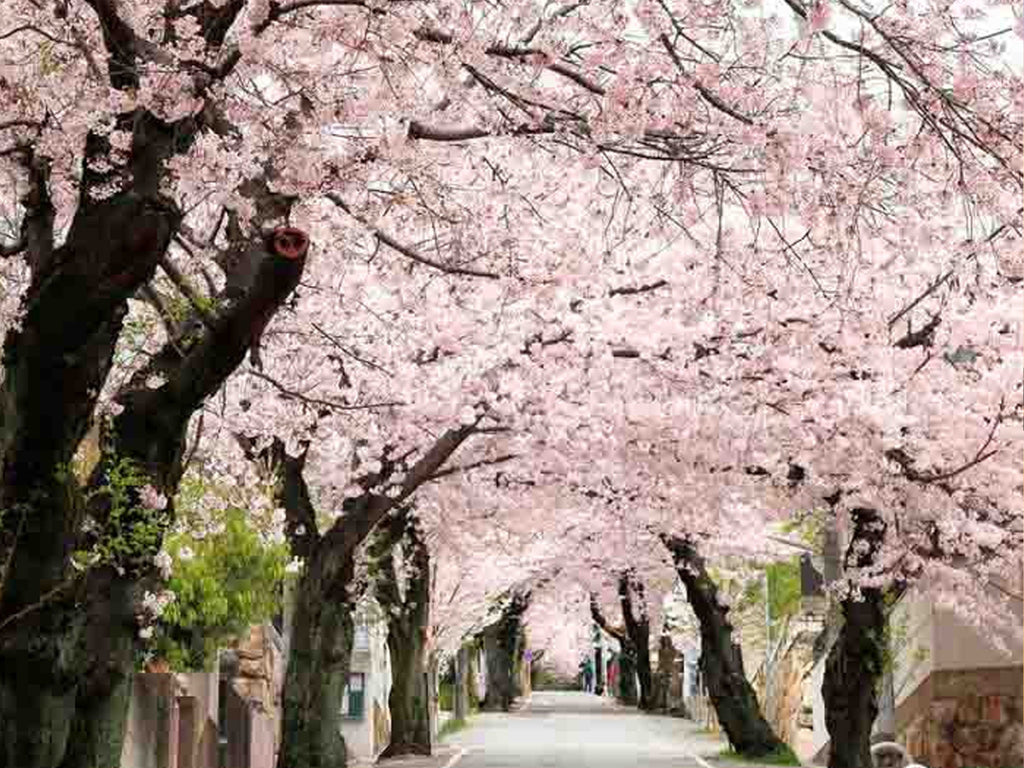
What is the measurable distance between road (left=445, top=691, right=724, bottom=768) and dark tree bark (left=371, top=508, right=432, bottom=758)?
3.79ft

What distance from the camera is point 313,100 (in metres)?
8.87

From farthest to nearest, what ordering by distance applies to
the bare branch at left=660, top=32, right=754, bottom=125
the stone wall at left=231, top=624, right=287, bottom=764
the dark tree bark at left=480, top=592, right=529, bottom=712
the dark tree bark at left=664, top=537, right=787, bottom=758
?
1. the dark tree bark at left=480, top=592, right=529, bottom=712
2. the dark tree bark at left=664, top=537, right=787, bottom=758
3. the stone wall at left=231, top=624, right=287, bottom=764
4. the bare branch at left=660, top=32, right=754, bottom=125

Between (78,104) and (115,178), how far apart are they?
1.87 ft

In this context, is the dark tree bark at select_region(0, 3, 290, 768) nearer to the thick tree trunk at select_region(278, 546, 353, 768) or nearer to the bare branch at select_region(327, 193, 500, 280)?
the bare branch at select_region(327, 193, 500, 280)

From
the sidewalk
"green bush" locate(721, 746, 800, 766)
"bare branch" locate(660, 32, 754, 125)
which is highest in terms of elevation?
"bare branch" locate(660, 32, 754, 125)

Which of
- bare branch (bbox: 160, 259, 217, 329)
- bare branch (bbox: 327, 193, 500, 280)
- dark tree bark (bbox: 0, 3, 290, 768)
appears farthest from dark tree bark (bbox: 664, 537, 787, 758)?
dark tree bark (bbox: 0, 3, 290, 768)

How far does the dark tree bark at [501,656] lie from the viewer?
71312 mm

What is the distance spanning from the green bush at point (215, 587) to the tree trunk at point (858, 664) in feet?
25.1

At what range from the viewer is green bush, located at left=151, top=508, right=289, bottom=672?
17.1 m

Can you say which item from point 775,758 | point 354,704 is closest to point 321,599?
point 775,758

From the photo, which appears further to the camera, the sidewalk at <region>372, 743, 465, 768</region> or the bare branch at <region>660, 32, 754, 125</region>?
the sidewalk at <region>372, 743, 465, 768</region>

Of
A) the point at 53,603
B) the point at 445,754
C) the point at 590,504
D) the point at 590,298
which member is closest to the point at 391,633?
the point at 445,754

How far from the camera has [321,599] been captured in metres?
21.1

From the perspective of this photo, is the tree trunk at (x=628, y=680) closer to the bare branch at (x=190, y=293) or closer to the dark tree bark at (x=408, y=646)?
the dark tree bark at (x=408, y=646)
